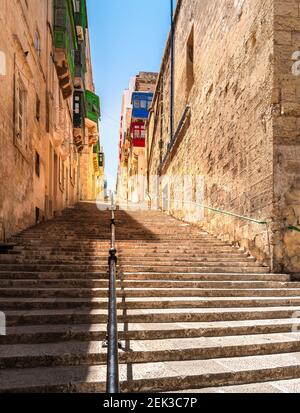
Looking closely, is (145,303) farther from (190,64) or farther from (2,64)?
(190,64)

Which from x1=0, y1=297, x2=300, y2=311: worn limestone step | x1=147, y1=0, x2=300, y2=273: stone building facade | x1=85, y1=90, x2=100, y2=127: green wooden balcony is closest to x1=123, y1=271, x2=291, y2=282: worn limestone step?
x1=147, y1=0, x2=300, y2=273: stone building facade

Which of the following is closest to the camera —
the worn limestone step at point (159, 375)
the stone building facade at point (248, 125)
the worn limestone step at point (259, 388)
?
the worn limestone step at point (159, 375)

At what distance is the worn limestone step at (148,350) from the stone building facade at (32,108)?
14.4 ft

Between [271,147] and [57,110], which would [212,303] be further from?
[57,110]

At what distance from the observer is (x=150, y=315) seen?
4.43 m

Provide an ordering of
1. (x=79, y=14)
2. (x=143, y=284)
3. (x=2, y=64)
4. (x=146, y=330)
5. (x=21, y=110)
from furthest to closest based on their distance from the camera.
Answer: (x=79, y=14) < (x=21, y=110) < (x=2, y=64) < (x=143, y=284) < (x=146, y=330)

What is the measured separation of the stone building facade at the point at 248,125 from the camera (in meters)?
6.82

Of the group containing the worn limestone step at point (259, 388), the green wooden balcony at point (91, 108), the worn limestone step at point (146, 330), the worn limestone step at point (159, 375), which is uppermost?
the green wooden balcony at point (91, 108)

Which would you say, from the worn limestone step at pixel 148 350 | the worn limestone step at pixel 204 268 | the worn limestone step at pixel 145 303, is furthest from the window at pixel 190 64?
the worn limestone step at pixel 148 350

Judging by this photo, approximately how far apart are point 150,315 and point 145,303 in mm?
417

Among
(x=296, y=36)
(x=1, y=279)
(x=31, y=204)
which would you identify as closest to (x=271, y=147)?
(x=296, y=36)

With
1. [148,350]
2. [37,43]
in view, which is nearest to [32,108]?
[37,43]

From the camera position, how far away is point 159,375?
310 centimetres

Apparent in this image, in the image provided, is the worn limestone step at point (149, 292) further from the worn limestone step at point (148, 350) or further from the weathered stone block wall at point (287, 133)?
the worn limestone step at point (148, 350)
